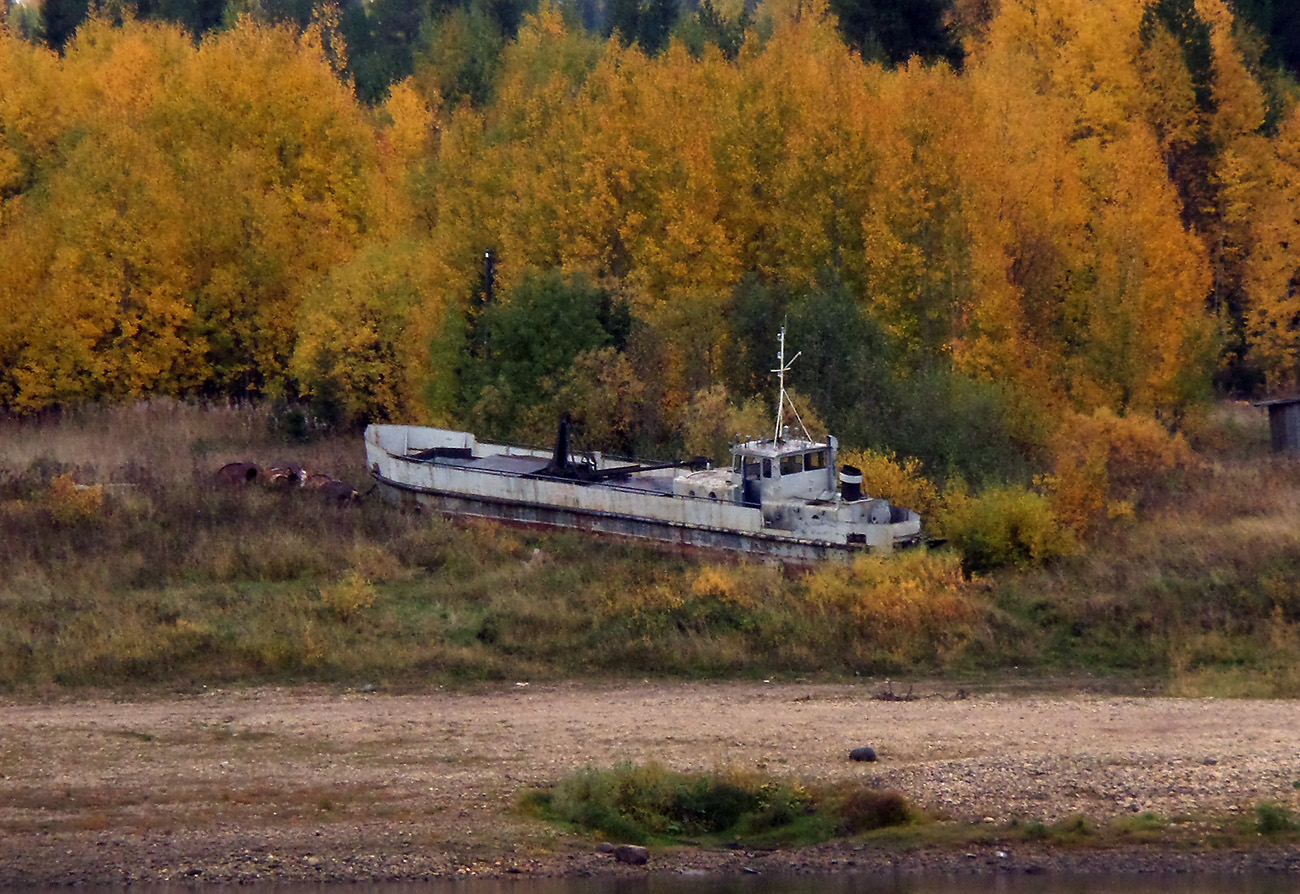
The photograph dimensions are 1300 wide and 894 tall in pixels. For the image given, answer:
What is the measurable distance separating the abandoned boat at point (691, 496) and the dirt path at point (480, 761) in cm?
474

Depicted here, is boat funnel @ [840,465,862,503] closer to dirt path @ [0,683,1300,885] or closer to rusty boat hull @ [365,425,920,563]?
rusty boat hull @ [365,425,920,563]

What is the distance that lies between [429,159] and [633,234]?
35.3ft

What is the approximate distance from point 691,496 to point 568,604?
3.93 metres

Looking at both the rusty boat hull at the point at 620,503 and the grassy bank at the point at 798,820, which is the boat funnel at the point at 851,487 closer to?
the rusty boat hull at the point at 620,503

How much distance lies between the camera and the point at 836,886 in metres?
14.8

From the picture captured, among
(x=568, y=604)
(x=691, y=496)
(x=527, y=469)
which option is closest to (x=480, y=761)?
(x=568, y=604)

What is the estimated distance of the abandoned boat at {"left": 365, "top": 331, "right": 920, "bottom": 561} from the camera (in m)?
25.0

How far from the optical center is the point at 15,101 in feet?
156

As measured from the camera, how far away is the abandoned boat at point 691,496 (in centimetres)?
2505

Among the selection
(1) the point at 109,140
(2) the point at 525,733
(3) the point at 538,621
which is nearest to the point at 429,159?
(1) the point at 109,140

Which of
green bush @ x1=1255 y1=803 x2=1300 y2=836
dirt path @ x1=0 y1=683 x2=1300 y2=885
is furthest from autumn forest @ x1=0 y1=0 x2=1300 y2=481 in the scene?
green bush @ x1=1255 y1=803 x2=1300 y2=836

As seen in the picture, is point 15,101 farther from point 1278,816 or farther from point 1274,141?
point 1278,816

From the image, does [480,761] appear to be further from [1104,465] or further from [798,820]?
[1104,465]

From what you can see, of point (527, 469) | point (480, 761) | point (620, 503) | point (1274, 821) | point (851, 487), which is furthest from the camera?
point (527, 469)
